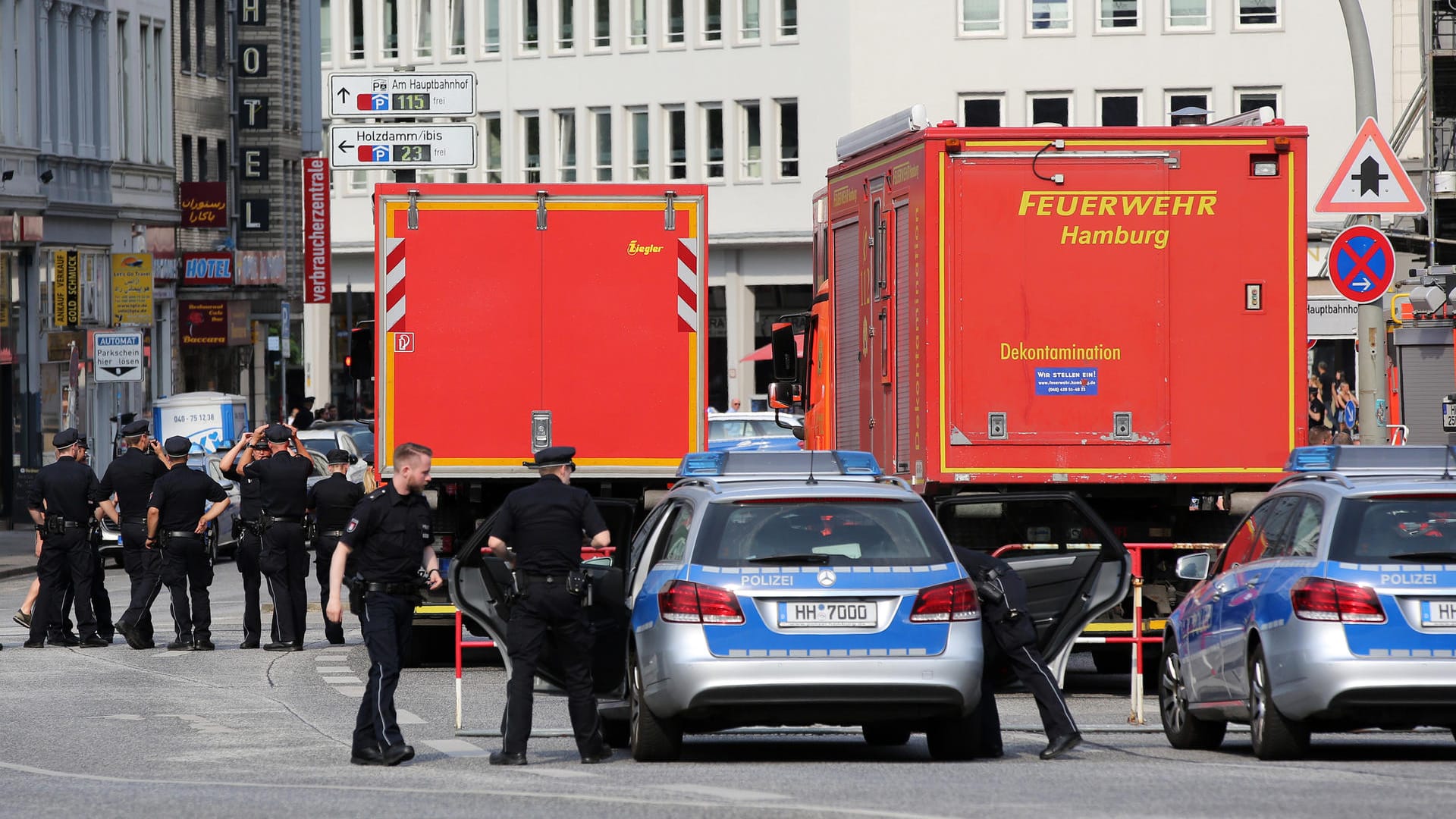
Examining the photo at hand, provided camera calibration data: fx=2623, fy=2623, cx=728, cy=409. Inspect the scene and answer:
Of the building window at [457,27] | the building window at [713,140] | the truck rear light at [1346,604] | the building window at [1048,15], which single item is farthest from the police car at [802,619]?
the building window at [457,27]

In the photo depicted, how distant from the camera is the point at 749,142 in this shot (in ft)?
203

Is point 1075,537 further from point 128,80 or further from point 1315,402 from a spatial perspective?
point 128,80

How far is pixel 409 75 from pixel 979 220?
23.4ft

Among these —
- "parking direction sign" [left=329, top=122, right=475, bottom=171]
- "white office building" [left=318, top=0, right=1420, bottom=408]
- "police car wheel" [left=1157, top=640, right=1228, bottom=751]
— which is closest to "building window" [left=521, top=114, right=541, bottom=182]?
"white office building" [left=318, top=0, right=1420, bottom=408]

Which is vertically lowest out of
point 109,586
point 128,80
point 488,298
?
point 109,586

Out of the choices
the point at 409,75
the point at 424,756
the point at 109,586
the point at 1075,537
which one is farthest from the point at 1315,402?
the point at 424,756

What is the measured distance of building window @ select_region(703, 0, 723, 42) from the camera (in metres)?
62.0

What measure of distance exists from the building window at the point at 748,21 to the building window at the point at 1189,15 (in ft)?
31.3

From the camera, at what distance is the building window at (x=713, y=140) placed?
204 ft

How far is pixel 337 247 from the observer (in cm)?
6806

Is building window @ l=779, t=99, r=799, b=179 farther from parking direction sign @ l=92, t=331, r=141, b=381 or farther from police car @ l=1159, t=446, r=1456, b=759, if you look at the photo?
police car @ l=1159, t=446, r=1456, b=759

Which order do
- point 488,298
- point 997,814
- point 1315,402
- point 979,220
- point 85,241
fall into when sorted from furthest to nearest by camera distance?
1. point 85,241
2. point 1315,402
3. point 488,298
4. point 979,220
5. point 997,814

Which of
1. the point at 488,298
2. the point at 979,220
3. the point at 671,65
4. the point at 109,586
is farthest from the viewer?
the point at 671,65

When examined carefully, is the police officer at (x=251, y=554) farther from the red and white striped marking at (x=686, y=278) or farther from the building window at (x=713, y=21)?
the building window at (x=713, y=21)
